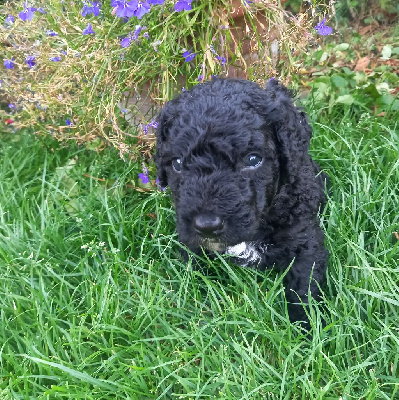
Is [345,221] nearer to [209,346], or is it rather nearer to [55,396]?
[209,346]

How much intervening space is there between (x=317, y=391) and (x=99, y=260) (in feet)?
5.50

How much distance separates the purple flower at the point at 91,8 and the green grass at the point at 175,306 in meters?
1.33

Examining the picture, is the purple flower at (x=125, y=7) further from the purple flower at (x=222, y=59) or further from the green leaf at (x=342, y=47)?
the green leaf at (x=342, y=47)

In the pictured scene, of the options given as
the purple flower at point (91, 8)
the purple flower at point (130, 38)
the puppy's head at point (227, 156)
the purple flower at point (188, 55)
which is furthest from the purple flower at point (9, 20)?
the puppy's head at point (227, 156)

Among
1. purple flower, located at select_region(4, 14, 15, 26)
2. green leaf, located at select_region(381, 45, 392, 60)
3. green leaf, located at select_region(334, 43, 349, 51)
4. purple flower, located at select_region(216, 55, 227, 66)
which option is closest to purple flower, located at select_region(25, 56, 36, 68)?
purple flower, located at select_region(4, 14, 15, 26)

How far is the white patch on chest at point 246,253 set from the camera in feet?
8.55

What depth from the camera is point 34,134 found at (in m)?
4.38

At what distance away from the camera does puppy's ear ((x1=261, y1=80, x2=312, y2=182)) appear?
2363 mm

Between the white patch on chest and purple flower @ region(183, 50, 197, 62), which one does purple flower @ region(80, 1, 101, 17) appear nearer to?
purple flower @ region(183, 50, 197, 62)

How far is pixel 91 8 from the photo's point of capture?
285 centimetres

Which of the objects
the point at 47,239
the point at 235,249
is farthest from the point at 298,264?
the point at 47,239

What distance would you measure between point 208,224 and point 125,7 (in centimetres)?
144

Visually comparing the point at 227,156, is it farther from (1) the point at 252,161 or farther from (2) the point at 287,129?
→ (2) the point at 287,129

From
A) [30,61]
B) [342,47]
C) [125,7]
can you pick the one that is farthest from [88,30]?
[342,47]
